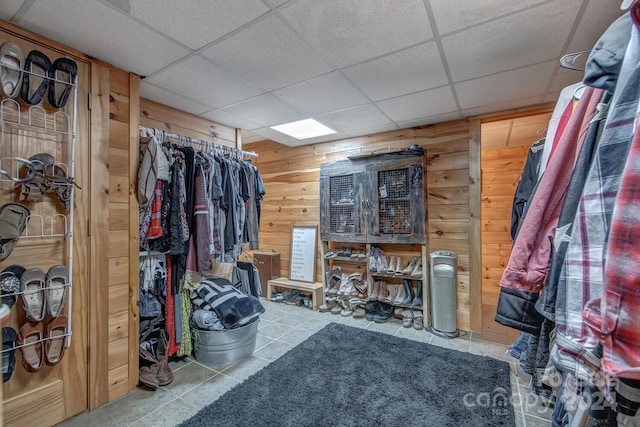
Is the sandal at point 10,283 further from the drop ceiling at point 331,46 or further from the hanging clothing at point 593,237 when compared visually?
the hanging clothing at point 593,237

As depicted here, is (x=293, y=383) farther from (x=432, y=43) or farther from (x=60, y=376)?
(x=432, y=43)

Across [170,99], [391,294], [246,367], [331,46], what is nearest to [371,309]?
[391,294]

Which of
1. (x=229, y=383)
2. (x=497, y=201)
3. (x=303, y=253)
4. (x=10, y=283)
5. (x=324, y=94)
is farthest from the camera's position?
(x=497, y=201)

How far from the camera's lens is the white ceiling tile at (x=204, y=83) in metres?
1.98

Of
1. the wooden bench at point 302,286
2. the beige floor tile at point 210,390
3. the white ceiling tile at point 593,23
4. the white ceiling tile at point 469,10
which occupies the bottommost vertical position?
the beige floor tile at point 210,390

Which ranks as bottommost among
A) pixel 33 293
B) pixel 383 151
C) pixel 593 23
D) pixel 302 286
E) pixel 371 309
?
pixel 371 309

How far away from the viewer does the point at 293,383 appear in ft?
6.81

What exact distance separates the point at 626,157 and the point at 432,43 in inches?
56.7

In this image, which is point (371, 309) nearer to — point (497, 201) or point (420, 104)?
point (420, 104)

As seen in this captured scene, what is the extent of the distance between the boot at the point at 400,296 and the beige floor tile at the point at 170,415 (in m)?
2.22

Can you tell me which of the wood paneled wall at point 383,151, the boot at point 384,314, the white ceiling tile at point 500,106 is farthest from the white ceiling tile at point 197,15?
the boot at point 384,314

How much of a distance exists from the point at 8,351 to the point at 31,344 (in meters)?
0.10

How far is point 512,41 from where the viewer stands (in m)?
1.68

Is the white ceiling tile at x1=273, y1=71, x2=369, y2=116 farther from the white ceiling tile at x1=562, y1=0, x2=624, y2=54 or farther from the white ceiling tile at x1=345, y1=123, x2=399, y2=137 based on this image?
the white ceiling tile at x1=562, y1=0, x2=624, y2=54
